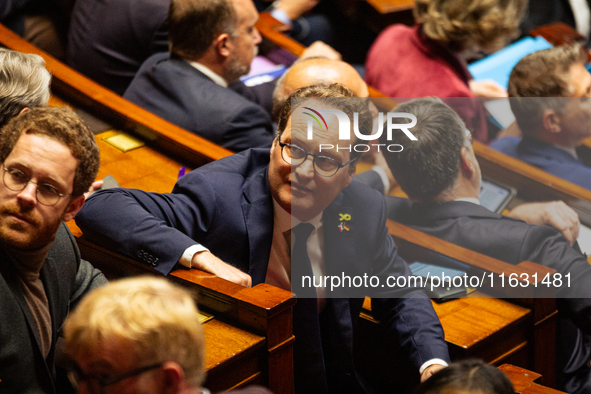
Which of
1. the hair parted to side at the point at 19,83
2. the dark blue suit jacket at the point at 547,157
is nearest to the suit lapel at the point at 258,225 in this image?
the hair parted to side at the point at 19,83

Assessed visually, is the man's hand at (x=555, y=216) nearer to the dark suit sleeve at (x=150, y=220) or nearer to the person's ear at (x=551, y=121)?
the person's ear at (x=551, y=121)

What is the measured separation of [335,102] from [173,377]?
2.61 feet

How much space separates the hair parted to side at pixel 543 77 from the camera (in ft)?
7.34

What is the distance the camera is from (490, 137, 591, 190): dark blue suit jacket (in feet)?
6.48

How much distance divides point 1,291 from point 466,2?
2235 millimetres

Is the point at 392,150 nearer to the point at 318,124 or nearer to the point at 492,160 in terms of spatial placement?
the point at 318,124

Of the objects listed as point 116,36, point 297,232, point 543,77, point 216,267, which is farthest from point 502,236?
point 116,36

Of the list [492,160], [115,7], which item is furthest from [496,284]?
[115,7]

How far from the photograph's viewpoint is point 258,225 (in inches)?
60.8

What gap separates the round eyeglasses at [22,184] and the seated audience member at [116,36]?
149cm

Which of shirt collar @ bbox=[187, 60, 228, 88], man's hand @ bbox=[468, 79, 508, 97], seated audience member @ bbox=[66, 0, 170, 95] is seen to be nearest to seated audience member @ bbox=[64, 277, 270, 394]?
shirt collar @ bbox=[187, 60, 228, 88]

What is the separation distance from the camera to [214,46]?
231 centimetres

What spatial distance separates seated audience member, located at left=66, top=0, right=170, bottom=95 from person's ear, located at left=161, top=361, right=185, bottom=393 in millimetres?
1892

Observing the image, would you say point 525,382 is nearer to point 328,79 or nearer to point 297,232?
point 297,232
